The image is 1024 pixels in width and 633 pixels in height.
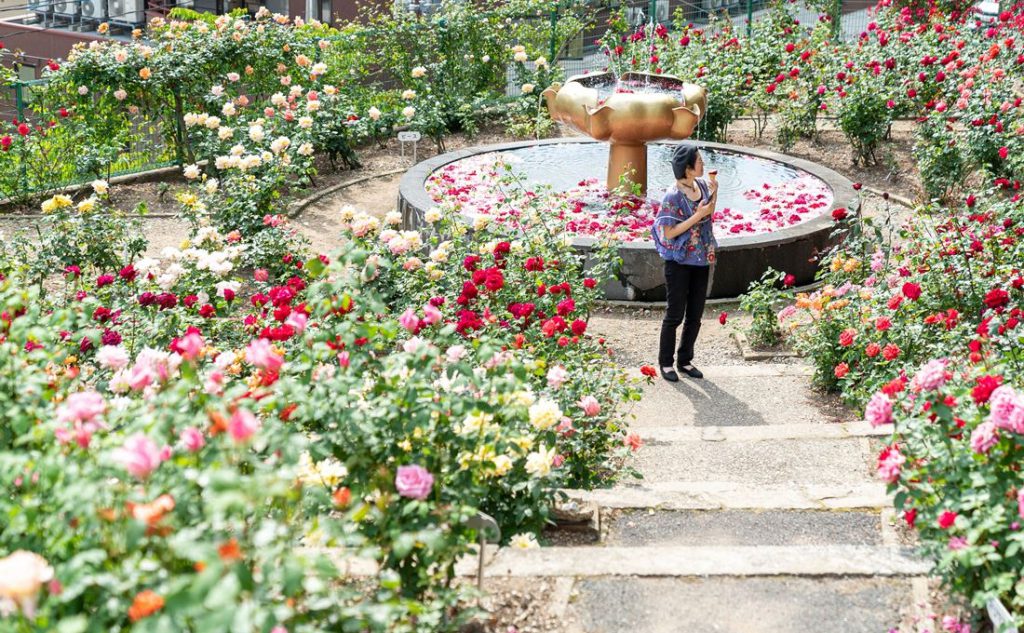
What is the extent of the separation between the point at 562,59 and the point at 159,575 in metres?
12.7

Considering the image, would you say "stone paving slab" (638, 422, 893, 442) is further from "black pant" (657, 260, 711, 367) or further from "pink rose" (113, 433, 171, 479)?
"pink rose" (113, 433, 171, 479)

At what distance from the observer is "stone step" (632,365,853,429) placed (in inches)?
236

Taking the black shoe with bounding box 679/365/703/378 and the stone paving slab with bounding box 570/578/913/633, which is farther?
the black shoe with bounding box 679/365/703/378

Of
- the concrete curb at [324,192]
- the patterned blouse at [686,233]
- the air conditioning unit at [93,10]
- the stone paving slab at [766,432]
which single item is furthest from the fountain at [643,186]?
the air conditioning unit at [93,10]

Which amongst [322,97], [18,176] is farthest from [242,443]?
[322,97]

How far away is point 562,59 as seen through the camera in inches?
562

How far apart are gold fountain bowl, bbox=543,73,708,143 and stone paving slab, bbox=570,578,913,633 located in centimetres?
543

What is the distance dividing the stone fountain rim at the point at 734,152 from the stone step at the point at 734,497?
2.85 m

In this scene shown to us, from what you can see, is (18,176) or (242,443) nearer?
(242,443)

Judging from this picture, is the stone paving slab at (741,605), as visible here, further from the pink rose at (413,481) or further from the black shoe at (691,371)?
the black shoe at (691,371)

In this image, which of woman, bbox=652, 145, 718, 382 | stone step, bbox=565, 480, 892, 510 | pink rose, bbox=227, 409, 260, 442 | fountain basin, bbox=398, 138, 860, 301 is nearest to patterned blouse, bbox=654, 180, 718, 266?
woman, bbox=652, 145, 718, 382

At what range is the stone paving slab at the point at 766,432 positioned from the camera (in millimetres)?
5340

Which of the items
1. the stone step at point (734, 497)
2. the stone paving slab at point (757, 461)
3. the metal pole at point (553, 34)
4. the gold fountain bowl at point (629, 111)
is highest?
the metal pole at point (553, 34)

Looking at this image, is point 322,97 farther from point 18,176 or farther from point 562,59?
→ point 562,59
